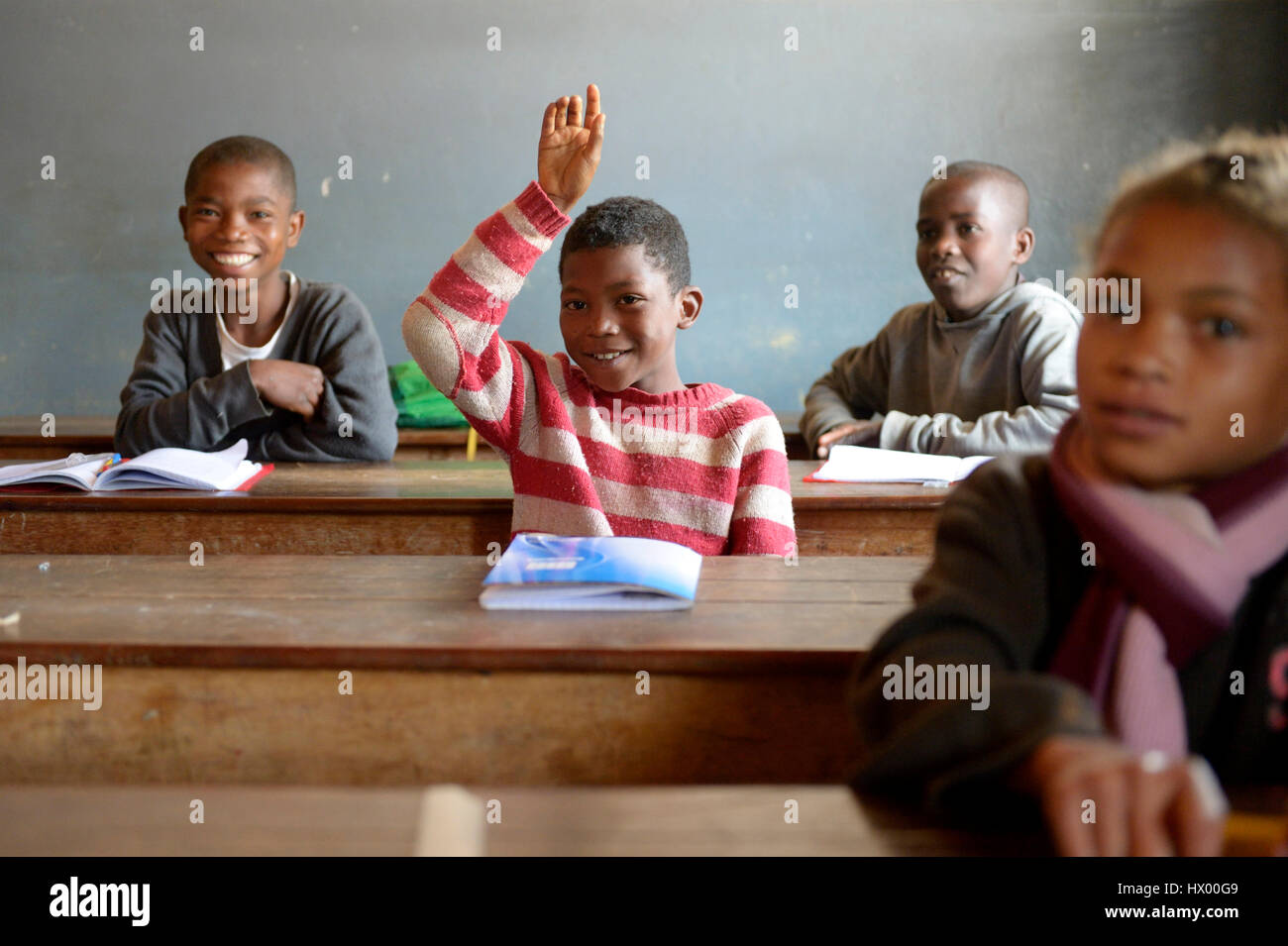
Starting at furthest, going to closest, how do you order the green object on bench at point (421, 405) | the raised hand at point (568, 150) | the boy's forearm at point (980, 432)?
the green object on bench at point (421, 405)
the boy's forearm at point (980, 432)
the raised hand at point (568, 150)

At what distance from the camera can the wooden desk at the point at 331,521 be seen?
1.69m

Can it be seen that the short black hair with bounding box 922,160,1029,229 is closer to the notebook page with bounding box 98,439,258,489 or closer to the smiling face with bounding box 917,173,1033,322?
the smiling face with bounding box 917,173,1033,322

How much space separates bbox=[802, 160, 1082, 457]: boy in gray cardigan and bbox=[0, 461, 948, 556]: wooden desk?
0.53 meters

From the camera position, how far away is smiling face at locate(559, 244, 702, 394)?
5.15 ft

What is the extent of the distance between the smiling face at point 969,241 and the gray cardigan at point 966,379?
5 cm

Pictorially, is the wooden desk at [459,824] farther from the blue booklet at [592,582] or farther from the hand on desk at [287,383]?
the hand on desk at [287,383]

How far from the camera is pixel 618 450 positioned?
159cm

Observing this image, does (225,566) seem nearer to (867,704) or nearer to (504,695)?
(504,695)

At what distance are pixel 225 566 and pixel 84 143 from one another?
3.43m

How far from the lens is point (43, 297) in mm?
4039

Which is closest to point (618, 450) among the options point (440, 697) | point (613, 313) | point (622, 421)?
point (622, 421)

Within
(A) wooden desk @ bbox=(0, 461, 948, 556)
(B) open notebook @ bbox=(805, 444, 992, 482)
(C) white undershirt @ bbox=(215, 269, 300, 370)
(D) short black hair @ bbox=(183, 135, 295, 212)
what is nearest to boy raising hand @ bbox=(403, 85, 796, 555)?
(A) wooden desk @ bbox=(0, 461, 948, 556)

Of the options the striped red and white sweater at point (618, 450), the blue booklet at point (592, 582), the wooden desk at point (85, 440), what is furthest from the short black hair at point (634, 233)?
the wooden desk at point (85, 440)
